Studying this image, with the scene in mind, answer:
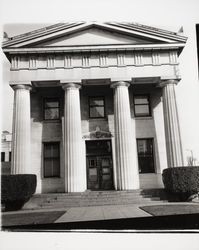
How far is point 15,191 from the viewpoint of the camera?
17.0m

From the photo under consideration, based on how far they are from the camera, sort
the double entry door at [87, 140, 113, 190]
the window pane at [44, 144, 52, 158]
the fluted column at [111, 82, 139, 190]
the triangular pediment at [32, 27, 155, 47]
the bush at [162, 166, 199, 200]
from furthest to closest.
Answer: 1. the window pane at [44, 144, 52, 158]
2. the double entry door at [87, 140, 113, 190]
3. the triangular pediment at [32, 27, 155, 47]
4. the fluted column at [111, 82, 139, 190]
5. the bush at [162, 166, 199, 200]

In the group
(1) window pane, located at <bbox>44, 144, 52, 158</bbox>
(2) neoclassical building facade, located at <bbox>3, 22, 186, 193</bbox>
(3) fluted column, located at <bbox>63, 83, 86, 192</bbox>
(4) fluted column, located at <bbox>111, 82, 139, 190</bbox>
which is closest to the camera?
(3) fluted column, located at <bbox>63, 83, 86, 192</bbox>

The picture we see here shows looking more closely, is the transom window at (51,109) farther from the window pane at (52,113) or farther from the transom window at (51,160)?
the transom window at (51,160)

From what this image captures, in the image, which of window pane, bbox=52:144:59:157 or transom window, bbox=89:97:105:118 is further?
transom window, bbox=89:97:105:118

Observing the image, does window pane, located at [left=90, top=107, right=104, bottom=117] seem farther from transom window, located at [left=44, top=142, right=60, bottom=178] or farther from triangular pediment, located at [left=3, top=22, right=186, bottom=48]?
triangular pediment, located at [left=3, top=22, right=186, bottom=48]

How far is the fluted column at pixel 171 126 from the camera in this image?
778 inches

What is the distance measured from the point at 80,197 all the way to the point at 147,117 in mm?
8142

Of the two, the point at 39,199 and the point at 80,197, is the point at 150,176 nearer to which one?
the point at 80,197

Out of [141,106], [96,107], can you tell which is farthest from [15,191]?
[141,106]

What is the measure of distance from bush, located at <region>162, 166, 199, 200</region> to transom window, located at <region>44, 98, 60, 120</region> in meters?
9.56

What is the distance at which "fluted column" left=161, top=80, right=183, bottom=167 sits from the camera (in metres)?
19.8

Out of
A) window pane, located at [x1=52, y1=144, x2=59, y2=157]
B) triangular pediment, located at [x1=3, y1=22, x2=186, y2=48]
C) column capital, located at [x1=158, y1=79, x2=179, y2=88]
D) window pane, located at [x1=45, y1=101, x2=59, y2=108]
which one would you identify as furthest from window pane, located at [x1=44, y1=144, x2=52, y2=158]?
column capital, located at [x1=158, y1=79, x2=179, y2=88]

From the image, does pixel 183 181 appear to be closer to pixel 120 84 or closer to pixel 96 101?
pixel 120 84

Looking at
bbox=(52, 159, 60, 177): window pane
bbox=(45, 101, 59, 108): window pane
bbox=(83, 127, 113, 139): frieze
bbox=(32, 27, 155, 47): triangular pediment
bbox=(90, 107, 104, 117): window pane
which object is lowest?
bbox=(52, 159, 60, 177): window pane
